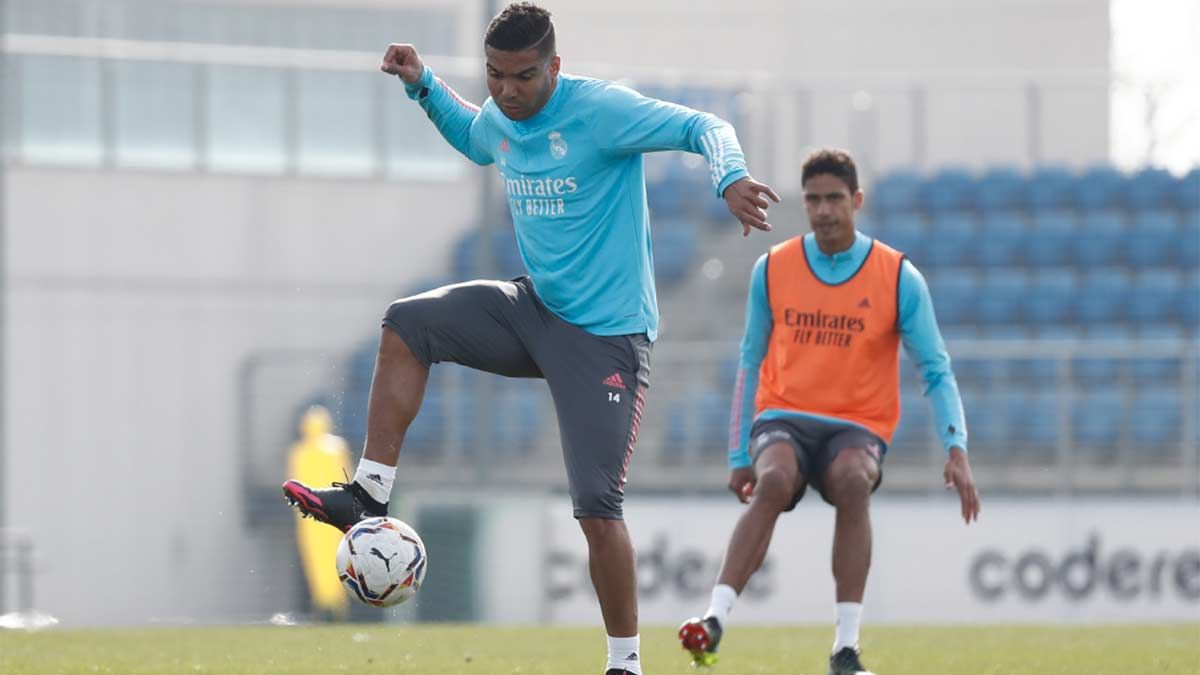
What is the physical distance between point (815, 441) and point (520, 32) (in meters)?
2.23

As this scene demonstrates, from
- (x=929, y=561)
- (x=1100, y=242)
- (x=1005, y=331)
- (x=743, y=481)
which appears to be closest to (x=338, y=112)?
(x=1005, y=331)

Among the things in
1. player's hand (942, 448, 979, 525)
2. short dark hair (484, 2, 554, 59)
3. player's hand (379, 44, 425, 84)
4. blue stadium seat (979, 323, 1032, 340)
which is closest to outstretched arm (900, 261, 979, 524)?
player's hand (942, 448, 979, 525)

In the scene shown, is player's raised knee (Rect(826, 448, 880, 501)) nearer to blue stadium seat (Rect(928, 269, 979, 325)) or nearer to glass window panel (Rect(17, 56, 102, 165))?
blue stadium seat (Rect(928, 269, 979, 325))

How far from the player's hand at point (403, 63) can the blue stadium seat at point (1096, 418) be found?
1006 cm

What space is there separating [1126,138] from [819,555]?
26.3 feet

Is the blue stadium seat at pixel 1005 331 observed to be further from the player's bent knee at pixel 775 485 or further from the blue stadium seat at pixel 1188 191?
the player's bent knee at pixel 775 485

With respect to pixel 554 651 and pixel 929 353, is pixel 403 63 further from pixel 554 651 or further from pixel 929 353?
pixel 554 651

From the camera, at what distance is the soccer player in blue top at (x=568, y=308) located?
6137 millimetres

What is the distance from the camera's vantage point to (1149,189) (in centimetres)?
1969

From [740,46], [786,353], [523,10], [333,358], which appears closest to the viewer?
[523,10]

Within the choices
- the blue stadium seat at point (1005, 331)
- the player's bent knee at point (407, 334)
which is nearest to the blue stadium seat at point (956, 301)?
the blue stadium seat at point (1005, 331)

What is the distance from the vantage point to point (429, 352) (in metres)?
6.23

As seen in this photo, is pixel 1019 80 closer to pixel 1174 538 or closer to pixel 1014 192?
pixel 1014 192

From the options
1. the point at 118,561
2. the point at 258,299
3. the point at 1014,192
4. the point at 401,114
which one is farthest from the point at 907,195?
the point at 118,561
